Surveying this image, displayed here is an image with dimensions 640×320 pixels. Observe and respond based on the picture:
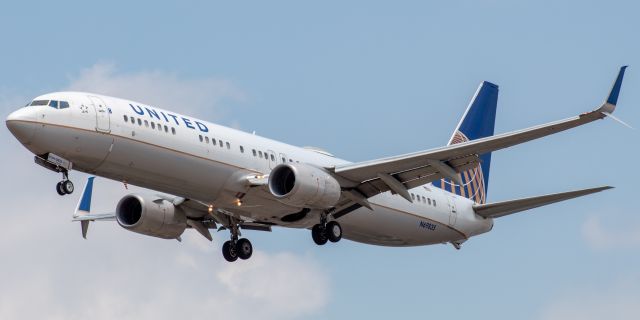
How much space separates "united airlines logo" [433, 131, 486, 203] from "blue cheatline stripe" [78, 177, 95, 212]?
1358 cm

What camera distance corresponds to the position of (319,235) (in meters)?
47.7

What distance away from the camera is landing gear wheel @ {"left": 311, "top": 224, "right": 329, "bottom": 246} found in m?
47.6

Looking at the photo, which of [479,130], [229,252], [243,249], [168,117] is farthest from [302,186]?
[479,130]

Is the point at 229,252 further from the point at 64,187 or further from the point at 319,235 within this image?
the point at 64,187

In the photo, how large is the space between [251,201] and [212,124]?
9.47 ft

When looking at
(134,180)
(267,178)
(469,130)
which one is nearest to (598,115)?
(267,178)

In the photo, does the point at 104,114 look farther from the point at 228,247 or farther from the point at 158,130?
the point at 228,247

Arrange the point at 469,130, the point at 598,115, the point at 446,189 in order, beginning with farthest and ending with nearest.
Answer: the point at 469,130 < the point at 446,189 < the point at 598,115

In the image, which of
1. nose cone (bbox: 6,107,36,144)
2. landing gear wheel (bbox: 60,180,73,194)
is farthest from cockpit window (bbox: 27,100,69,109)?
landing gear wheel (bbox: 60,180,73,194)

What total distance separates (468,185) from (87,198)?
15.6 m

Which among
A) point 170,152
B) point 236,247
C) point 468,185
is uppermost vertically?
point 170,152

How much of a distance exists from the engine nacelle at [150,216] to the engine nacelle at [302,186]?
6343mm

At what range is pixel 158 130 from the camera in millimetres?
43062

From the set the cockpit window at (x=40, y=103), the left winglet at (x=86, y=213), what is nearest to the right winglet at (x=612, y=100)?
the cockpit window at (x=40, y=103)
